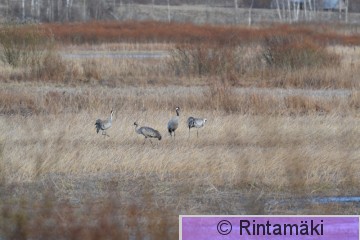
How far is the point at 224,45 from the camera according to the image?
96.2ft

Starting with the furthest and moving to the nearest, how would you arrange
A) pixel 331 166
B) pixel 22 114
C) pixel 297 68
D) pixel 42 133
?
pixel 297 68, pixel 22 114, pixel 42 133, pixel 331 166

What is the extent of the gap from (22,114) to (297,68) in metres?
10.9

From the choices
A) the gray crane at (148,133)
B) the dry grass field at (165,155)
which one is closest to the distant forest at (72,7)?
the dry grass field at (165,155)

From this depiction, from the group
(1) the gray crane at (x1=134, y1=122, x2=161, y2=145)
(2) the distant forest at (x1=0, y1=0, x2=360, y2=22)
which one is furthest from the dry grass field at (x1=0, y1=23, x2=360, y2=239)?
(2) the distant forest at (x1=0, y1=0, x2=360, y2=22)

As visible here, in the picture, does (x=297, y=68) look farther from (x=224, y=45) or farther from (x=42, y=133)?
(x=42, y=133)

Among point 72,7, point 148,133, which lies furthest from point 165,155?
point 72,7

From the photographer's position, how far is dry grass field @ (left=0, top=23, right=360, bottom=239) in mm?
8727

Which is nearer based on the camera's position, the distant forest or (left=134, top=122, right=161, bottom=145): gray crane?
(left=134, top=122, right=161, bottom=145): gray crane

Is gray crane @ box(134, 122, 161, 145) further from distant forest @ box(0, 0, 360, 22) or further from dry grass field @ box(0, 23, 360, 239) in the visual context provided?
distant forest @ box(0, 0, 360, 22)

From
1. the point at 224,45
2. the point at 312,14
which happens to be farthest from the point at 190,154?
the point at 312,14

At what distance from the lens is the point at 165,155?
1273cm

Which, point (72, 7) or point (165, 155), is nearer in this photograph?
point (165, 155)

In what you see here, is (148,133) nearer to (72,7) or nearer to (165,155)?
(165,155)

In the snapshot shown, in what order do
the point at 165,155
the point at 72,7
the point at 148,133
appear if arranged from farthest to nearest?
the point at 72,7 → the point at 148,133 → the point at 165,155
